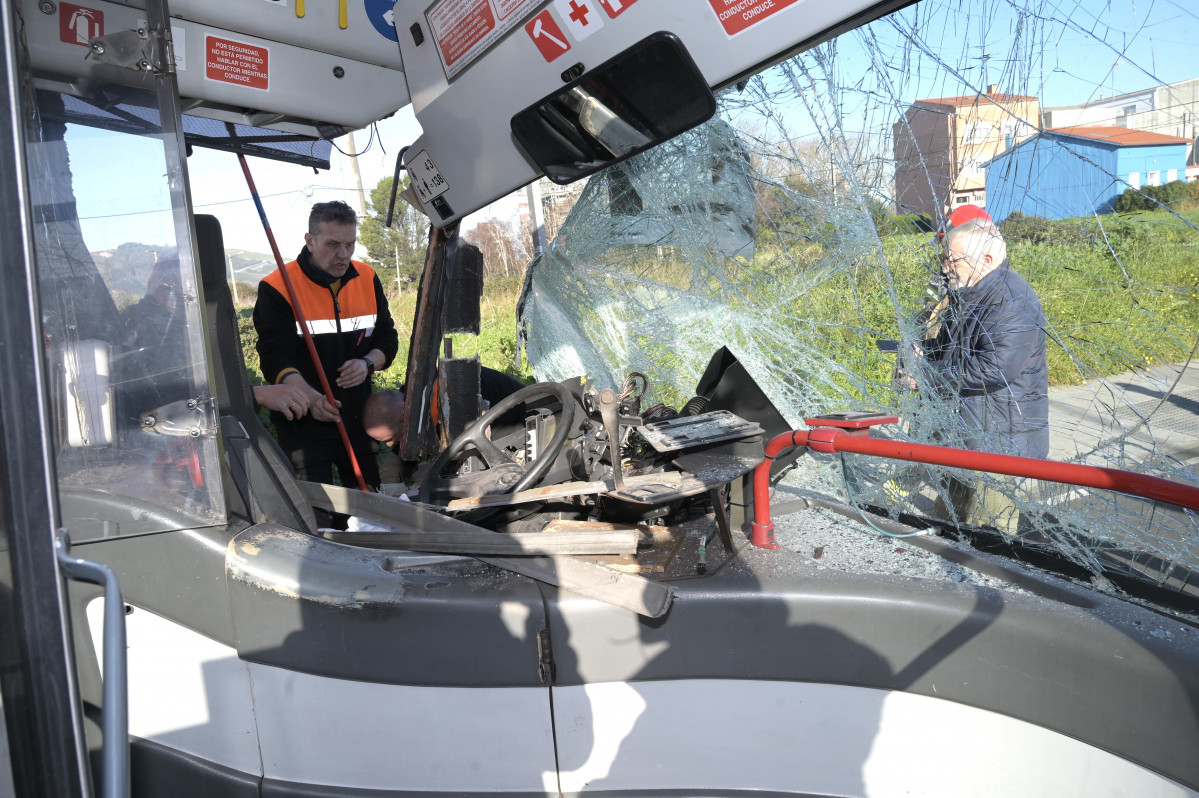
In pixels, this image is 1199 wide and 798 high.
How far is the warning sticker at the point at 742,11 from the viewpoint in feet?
5.96

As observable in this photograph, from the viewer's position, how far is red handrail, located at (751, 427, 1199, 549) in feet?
4.13

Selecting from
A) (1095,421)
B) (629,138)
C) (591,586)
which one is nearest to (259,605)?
(591,586)

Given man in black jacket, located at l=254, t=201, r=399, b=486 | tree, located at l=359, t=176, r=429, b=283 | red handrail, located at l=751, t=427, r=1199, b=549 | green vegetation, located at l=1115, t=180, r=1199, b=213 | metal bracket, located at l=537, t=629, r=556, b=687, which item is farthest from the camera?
tree, located at l=359, t=176, r=429, b=283

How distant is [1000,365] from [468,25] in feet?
5.56

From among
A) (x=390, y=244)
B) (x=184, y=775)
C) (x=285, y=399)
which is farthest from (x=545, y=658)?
(x=390, y=244)

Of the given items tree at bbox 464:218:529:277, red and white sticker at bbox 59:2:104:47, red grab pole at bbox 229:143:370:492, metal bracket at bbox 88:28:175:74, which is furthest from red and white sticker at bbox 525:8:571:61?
tree at bbox 464:218:529:277

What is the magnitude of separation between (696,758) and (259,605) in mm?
925

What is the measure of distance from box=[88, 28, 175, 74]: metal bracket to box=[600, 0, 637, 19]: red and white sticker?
98cm

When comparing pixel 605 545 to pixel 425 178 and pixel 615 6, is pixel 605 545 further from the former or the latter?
pixel 425 178

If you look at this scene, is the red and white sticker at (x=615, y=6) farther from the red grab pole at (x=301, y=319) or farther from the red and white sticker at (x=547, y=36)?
the red grab pole at (x=301, y=319)

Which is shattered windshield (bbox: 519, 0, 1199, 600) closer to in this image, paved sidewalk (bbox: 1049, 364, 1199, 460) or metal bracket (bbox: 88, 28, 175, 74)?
paved sidewalk (bbox: 1049, 364, 1199, 460)

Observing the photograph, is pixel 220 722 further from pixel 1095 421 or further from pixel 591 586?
pixel 1095 421

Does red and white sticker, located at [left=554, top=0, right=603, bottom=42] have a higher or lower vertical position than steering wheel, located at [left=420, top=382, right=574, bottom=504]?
higher

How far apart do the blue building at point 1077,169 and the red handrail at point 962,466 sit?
58 cm
